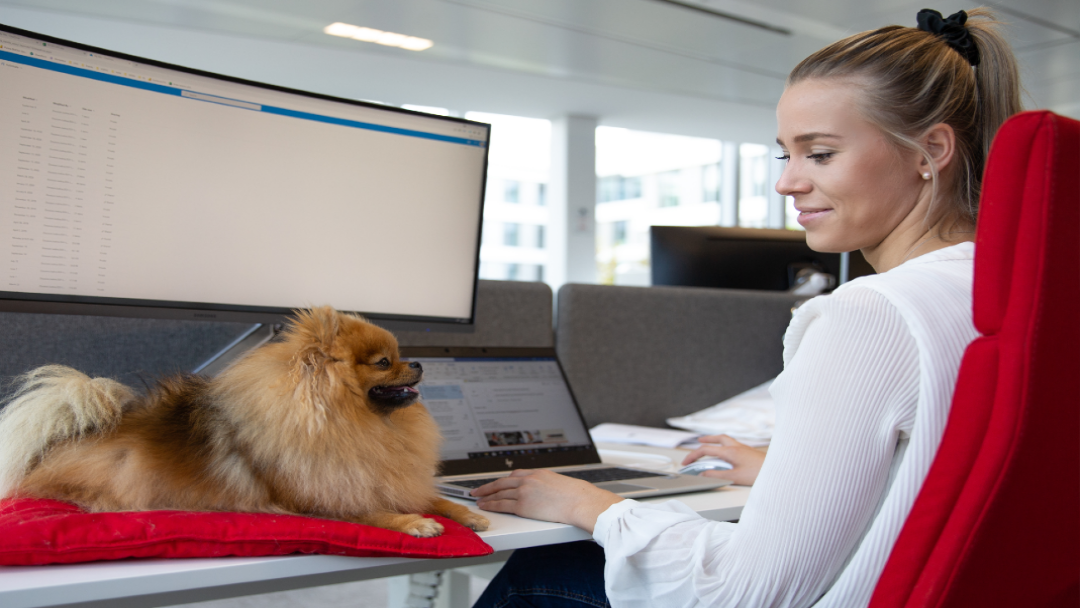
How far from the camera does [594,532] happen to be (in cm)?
77

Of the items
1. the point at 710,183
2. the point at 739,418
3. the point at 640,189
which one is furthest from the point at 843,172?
the point at 710,183

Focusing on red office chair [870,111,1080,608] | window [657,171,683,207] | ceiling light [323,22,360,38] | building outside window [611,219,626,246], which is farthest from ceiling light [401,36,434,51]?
red office chair [870,111,1080,608]

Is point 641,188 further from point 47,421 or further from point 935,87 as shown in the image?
point 47,421

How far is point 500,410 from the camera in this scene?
1173 mm

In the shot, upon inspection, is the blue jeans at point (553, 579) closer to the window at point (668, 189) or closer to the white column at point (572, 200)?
the white column at point (572, 200)

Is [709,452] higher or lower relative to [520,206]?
lower

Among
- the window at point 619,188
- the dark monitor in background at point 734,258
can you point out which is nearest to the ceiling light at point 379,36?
the window at point 619,188

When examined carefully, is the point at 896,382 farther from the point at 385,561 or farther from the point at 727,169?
the point at 727,169

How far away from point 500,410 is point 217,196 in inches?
20.0

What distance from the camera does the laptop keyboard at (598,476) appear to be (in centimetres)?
100

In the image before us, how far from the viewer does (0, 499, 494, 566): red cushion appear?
1.99ft

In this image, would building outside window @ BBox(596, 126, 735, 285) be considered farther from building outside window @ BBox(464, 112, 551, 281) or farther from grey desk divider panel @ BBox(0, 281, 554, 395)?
grey desk divider panel @ BBox(0, 281, 554, 395)

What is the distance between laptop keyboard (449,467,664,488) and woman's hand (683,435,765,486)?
101 millimetres

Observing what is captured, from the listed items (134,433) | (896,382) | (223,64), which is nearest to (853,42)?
(896,382)
